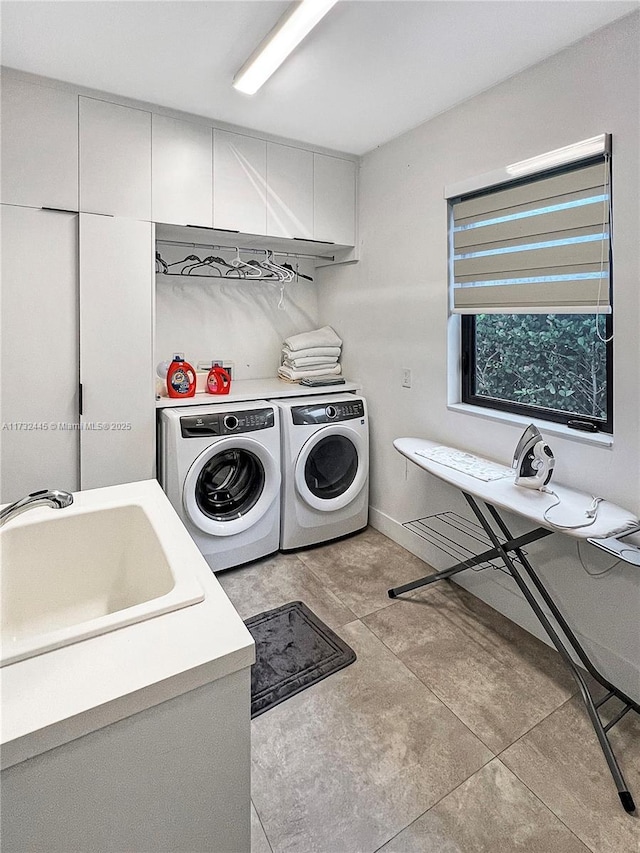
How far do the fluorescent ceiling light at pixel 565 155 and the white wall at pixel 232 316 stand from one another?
6.06 ft

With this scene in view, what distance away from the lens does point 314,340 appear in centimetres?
346

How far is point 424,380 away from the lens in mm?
2865

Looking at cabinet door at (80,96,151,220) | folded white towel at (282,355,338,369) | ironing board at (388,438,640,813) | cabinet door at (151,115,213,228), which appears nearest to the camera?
ironing board at (388,438,640,813)

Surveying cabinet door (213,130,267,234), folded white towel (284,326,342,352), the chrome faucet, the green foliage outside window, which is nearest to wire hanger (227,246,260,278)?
cabinet door (213,130,267,234)

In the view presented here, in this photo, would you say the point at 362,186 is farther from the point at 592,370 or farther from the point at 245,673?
the point at 245,673

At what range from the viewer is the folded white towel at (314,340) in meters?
3.42

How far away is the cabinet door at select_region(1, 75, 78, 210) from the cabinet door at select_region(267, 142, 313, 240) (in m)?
1.08

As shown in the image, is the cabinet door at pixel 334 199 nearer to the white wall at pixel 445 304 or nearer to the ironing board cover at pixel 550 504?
the white wall at pixel 445 304

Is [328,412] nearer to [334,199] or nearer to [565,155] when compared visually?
[334,199]

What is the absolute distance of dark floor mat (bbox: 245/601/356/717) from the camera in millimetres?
1962

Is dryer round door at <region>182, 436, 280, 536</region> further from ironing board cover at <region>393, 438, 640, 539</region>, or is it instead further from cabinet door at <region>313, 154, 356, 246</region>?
cabinet door at <region>313, 154, 356, 246</region>

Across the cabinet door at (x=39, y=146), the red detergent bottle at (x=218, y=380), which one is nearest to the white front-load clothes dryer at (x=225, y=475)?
the red detergent bottle at (x=218, y=380)

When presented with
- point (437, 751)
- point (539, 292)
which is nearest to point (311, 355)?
point (539, 292)

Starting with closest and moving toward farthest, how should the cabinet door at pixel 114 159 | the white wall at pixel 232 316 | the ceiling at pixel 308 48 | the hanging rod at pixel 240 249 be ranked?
the ceiling at pixel 308 48 < the cabinet door at pixel 114 159 < the hanging rod at pixel 240 249 < the white wall at pixel 232 316
